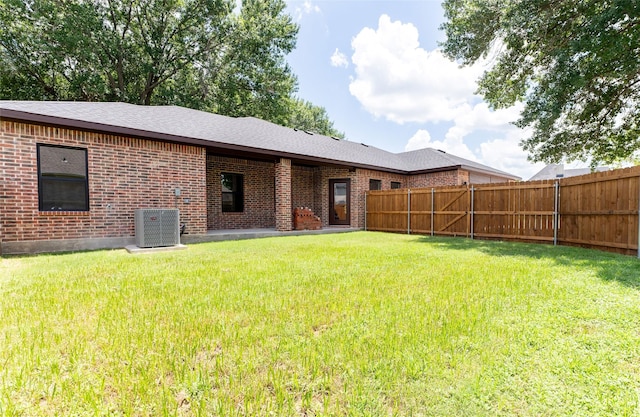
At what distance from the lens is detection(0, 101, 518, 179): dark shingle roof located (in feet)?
24.3

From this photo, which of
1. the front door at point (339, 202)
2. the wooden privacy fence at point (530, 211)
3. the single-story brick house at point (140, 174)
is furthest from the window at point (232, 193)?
the wooden privacy fence at point (530, 211)

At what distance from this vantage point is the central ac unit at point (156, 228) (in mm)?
7637

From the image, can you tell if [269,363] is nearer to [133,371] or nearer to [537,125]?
[133,371]

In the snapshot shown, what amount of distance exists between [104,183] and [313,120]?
1184 inches

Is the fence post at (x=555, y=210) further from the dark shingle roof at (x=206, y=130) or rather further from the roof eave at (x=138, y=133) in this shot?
the roof eave at (x=138, y=133)

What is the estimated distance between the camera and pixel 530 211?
917 cm

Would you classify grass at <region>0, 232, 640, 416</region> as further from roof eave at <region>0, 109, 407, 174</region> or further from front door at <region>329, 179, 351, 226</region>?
front door at <region>329, 179, 351, 226</region>

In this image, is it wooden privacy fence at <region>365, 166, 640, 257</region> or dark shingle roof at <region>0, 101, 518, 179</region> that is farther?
dark shingle roof at <region>0, 101, 518, 179</region>

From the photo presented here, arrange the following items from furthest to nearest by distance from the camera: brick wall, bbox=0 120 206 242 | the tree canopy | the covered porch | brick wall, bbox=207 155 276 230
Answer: the tree canopy
brick wall, bbox=207 155 276 230
the covered porch
brick wall, bbox=0 120 206 242

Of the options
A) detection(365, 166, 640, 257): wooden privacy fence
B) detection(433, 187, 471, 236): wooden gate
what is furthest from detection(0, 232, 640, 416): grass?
detection(433, 187, 471, 236): wooden gate

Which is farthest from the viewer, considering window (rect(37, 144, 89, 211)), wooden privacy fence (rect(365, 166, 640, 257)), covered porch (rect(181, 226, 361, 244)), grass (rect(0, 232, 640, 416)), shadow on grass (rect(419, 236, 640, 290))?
covered porch (rect(181, 226, 361, 244))

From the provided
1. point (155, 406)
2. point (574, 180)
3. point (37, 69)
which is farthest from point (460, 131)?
point (37, 69)

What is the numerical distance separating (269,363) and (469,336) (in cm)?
171

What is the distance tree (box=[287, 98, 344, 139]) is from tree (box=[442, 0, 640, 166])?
77.9ft
